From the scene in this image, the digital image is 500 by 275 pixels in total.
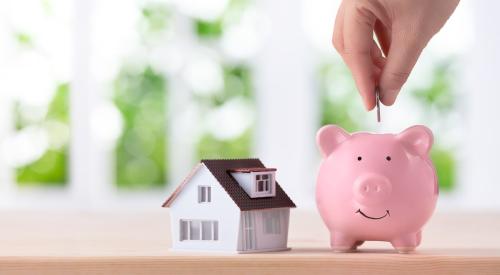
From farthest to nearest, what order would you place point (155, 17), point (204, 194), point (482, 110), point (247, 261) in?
point (155, 17)
point (482, 110)
point (204, 194)
point (247, 261)

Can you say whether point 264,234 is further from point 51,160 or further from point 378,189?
point 51,160

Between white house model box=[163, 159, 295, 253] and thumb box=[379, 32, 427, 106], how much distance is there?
0.21 metres

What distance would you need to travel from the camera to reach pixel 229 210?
1.13m

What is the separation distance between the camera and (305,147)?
15.5 ft

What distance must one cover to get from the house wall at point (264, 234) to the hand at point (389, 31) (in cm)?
21

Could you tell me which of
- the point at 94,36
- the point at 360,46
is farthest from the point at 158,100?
the point at 360,46

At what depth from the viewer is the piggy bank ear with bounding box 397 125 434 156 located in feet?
3.87

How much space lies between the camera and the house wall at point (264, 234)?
1130 mm

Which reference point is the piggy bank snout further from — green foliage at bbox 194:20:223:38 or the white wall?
green foliage at bbox 194:20:223:38

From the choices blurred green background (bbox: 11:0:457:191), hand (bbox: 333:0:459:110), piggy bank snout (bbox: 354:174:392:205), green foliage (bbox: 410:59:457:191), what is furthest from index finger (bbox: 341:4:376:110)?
green foliage (bbox: 410:59:457:191)

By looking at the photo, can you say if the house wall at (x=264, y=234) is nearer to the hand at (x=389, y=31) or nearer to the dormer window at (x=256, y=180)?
the dormer window at (x=256, y=180)

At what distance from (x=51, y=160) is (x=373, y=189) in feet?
13.0

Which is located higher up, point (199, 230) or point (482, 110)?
point (482, 110)

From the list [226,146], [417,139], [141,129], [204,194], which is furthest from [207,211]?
[141,129]
